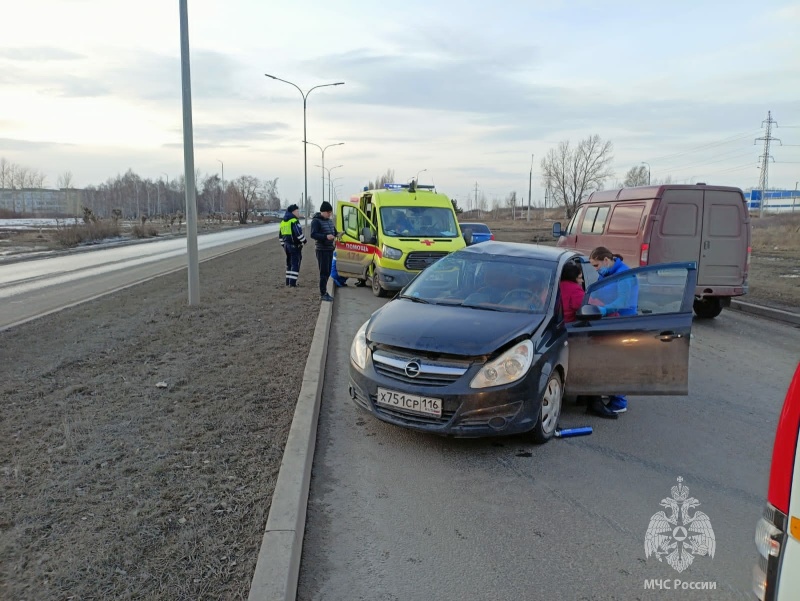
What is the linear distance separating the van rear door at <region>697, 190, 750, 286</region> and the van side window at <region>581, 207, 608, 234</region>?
6.56ft

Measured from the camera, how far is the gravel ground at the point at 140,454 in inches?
111

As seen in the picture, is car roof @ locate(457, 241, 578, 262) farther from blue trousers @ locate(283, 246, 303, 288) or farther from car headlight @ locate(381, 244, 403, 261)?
blue trousers @ locate(283, 246, 303, 288)

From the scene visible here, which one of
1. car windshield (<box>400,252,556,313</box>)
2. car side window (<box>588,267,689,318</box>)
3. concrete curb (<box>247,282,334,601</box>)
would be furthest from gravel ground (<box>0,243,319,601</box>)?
car side window (<box>588,267,689,318</box>)

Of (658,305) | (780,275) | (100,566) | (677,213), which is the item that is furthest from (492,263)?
(780,275)

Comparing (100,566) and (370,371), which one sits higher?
(370,371)

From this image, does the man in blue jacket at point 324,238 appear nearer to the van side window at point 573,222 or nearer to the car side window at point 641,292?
the van side window at point 573,222

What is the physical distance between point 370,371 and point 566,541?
6.52 ft

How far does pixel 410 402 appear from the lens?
4.45m

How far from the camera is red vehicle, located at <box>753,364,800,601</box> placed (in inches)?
65.2

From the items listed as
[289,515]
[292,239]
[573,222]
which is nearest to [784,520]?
[289,515]

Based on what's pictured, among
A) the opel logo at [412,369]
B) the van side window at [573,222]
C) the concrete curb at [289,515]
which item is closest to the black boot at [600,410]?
the opel logo at [412,369]

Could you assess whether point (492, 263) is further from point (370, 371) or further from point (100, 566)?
point (100, 566)

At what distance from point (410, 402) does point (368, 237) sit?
8.80m

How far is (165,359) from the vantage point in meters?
6.68
